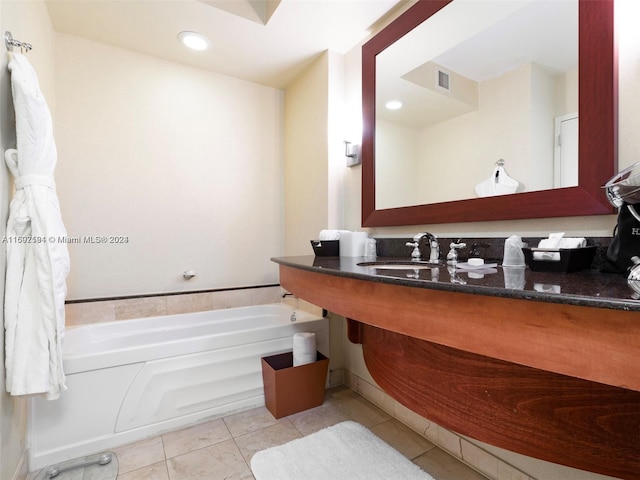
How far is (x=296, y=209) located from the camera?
97.4 inches

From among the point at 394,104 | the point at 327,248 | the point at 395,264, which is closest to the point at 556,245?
the point at 395,264

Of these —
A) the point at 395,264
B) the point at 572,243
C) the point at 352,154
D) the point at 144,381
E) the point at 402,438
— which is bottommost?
the point at 402,438

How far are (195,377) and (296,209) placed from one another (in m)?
1.38

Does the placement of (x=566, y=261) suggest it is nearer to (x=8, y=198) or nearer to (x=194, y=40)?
(x=8, y=198)

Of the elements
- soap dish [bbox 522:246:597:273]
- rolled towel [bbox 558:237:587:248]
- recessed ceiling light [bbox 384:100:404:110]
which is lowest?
soap dish [bbox 522:246:597:273]

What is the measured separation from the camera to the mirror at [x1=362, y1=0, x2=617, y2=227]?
3.16 feet

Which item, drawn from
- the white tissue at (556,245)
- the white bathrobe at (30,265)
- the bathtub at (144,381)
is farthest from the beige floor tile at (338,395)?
the white tissue at (556,245)

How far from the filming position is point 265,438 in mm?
1562

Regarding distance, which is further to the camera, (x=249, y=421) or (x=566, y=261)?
(x=249, y=421)

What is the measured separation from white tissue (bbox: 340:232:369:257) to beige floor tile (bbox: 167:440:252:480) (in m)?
1.12

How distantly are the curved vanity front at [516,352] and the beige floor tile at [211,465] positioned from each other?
0.76 m

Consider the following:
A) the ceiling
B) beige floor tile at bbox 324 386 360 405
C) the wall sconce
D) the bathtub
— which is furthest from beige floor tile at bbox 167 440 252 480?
the ceiling

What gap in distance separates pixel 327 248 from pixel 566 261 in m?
1.07

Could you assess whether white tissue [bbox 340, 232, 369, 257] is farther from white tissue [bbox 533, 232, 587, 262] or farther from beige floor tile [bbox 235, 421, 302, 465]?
beige floor tile [bbox 235, 421, 302, 465]
